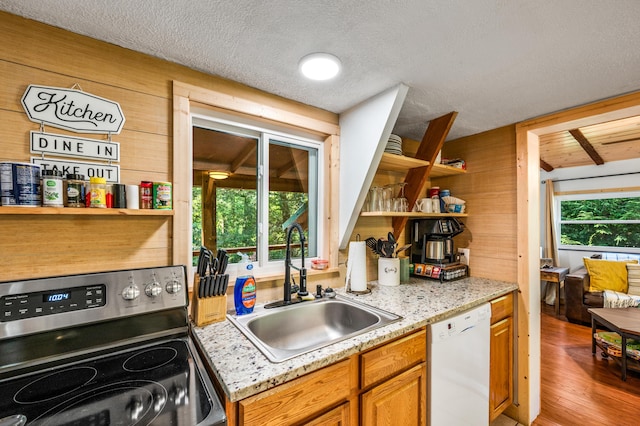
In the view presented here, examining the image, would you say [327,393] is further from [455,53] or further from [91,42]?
[91,42]

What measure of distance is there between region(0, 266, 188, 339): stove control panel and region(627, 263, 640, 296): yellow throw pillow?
497cm

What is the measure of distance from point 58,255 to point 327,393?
3.70ft

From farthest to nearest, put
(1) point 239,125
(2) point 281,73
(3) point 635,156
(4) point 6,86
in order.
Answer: (3) point 635,156, (1) point 239,125, (2) point 281,73, (4) point 6,86

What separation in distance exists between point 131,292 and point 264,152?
0.98 meters

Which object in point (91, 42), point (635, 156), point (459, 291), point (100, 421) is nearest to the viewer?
point (100, 421)

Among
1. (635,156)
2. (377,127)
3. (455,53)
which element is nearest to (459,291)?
(377,127)

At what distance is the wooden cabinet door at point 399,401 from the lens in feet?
3.68

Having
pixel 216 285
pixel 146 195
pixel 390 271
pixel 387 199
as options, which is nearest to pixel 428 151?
pixel 387 199

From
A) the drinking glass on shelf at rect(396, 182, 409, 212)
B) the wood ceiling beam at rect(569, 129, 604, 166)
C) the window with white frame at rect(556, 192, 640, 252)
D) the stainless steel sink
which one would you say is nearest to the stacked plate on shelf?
the drinking glass on shelf at rect(396, 182, 409, 212)

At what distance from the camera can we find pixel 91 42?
111cm

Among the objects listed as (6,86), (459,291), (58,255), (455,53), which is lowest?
(459,291)

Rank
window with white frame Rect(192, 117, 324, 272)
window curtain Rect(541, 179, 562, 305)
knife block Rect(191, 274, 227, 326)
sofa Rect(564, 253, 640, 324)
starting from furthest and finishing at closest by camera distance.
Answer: window curtain Rect(541, 179, 562, 305), sofa Rect(564, 253, 640, 324), window with white frame Rect(192, 117, 324, 272), knife block Rect(191, 274, 227, 326)

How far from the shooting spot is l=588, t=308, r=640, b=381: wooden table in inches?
90.7

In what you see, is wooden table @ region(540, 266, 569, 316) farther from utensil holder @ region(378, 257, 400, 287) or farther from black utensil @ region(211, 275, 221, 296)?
black utensil @ region(211, 275, 221, 296)
